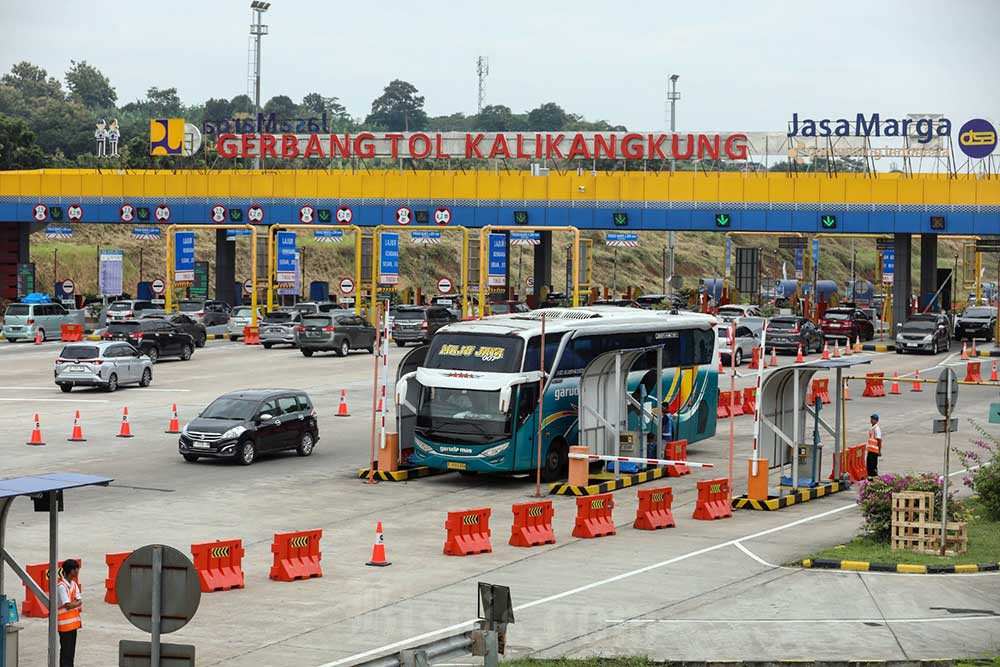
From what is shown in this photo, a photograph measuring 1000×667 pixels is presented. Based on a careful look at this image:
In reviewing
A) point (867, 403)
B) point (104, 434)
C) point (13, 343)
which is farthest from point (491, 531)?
point (13, 343)

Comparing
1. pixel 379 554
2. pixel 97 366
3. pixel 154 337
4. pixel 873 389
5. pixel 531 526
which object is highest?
pixel 154 337

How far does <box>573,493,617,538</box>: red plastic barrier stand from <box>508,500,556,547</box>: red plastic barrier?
2.00 feet

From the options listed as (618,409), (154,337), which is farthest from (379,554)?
(154,337)

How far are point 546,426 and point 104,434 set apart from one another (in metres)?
11.0

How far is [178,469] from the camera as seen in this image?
1161 inches

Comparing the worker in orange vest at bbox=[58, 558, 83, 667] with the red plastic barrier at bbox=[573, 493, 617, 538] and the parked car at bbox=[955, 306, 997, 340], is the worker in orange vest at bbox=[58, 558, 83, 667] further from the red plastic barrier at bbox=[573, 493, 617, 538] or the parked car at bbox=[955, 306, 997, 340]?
the parked car at bbox=[955, 306, 997, 340]

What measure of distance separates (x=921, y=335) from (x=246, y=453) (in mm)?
38696

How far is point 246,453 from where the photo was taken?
99.4 feet

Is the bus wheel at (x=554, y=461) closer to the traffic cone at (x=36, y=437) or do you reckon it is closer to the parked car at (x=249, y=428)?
the parked car at (x=249, y=428)

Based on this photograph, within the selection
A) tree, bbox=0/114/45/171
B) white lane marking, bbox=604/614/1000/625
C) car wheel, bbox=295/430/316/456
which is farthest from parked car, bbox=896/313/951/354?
tree, bbox=0/114/45/171

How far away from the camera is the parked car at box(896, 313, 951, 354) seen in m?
62.1

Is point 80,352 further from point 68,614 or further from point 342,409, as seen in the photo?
point 68,614

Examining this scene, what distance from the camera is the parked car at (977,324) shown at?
228 ft

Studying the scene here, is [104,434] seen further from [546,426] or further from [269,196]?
[269,196]
